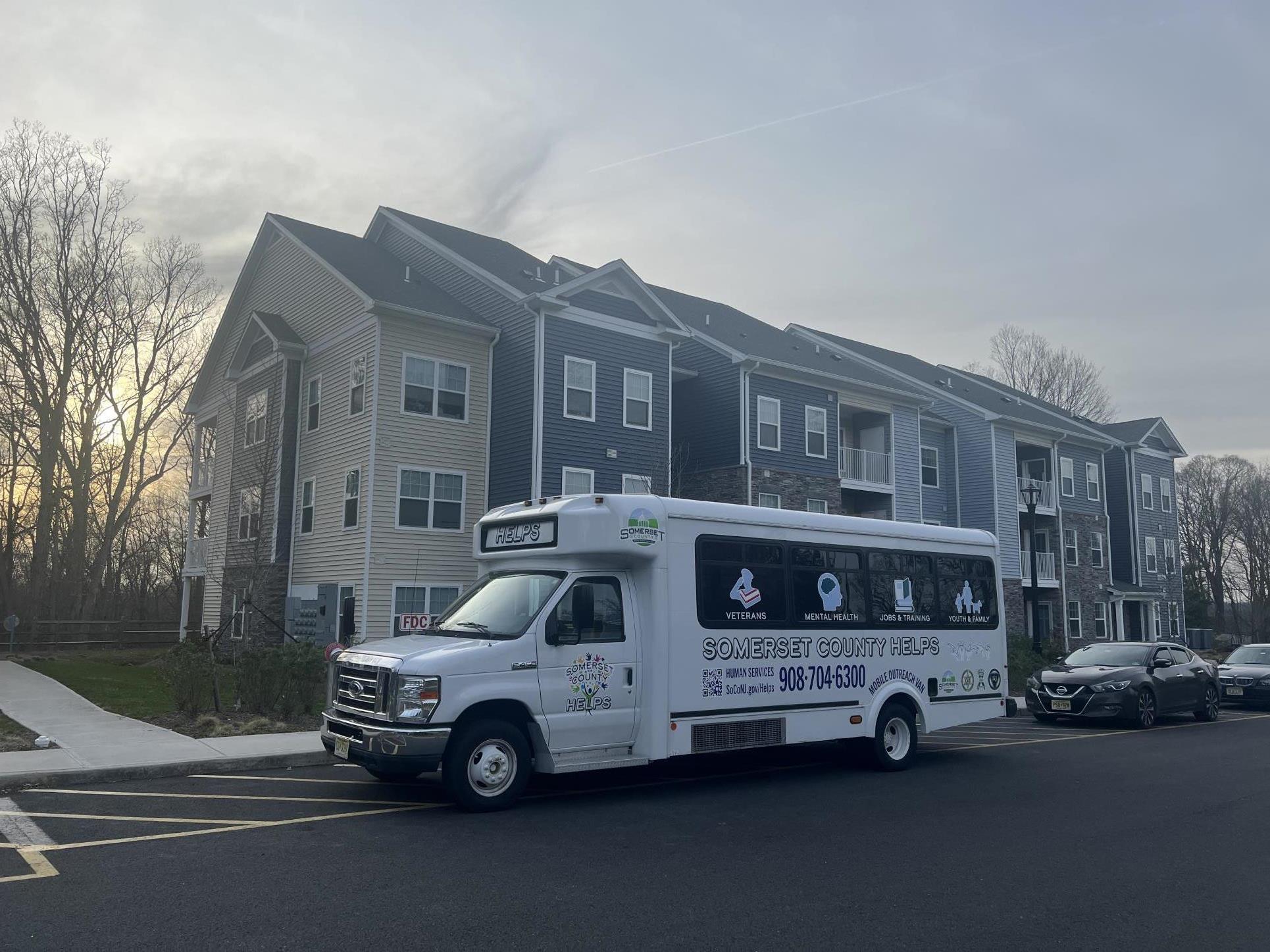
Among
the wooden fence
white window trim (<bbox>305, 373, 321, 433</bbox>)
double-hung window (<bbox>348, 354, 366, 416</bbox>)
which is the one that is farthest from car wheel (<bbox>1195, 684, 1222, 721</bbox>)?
the wooden fence

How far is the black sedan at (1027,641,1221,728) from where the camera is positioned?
54.0ft

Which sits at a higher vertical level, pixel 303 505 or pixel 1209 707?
pixel 303 505

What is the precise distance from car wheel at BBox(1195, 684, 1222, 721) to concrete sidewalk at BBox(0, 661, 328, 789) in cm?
1531

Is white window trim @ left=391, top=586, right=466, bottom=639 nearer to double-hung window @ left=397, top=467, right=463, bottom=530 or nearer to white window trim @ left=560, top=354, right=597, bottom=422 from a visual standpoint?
double-hung window @ left=397, top=467, right=463, bottom=530

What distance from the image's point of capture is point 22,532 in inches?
1495

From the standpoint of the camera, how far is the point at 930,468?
36625 millimetres

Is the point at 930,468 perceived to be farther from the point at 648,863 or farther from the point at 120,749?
the point at 648,863

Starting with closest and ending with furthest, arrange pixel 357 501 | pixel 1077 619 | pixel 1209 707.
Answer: pixel 1209 707, pixel 357 501, pixel 1077 619

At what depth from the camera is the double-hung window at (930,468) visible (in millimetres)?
36344

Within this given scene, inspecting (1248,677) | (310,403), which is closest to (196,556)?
(310,403)

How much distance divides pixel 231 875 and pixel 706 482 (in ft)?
76.0

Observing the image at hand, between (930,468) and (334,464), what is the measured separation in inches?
858

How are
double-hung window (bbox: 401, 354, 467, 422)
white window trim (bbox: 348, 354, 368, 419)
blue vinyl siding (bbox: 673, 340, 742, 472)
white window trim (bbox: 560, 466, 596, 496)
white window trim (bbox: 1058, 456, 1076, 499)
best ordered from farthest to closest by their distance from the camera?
white window trim (bbox: 1058, 456, 1076, 499) → blue vinyl siding (bbox: 673, 340, 742, 472) → white window trim (bbox: 560, 466, 596, 496) → double-hung window (bbox: 401, 354, 467, 422) → white window trim (bbox: 348, 354, 368, 419)

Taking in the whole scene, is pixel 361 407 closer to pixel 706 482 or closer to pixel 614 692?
pixel 706 482
